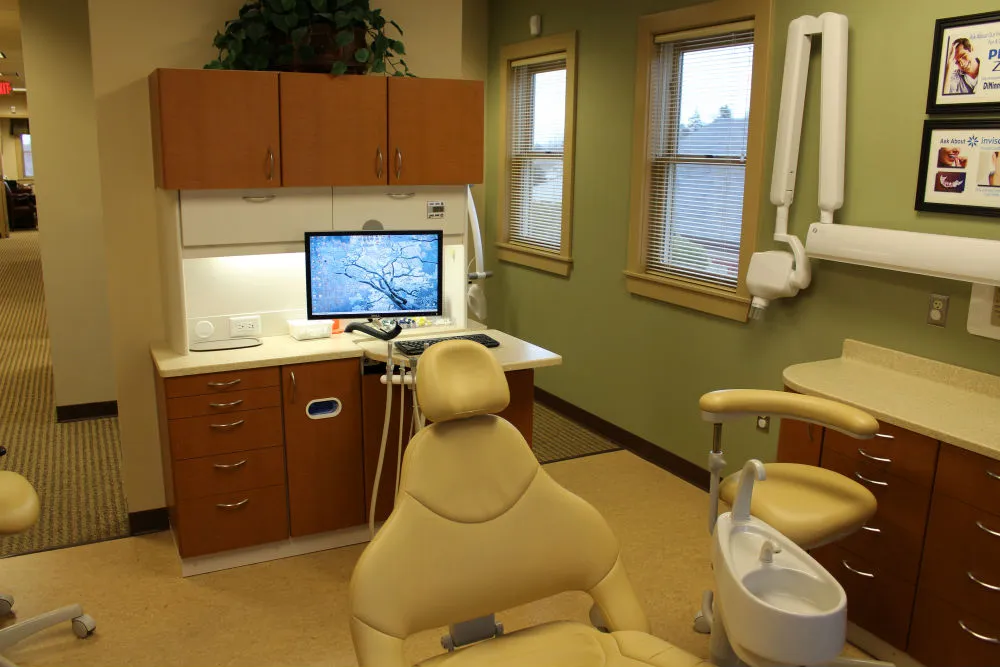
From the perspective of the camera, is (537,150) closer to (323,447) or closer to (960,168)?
(323,447)

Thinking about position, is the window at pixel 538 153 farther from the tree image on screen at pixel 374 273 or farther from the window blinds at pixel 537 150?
the tree image on screen at pixel 374 273

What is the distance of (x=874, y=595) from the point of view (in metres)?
2.73

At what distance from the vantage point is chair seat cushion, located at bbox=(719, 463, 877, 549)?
2.41 meters

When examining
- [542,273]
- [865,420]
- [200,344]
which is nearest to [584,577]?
[865,420]

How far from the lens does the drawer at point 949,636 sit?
7.88 ft

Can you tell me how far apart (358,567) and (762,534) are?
934mm

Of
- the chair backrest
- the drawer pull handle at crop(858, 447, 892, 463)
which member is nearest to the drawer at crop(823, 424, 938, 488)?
the drawer pull handle at crop(858, 447, 892, 463)

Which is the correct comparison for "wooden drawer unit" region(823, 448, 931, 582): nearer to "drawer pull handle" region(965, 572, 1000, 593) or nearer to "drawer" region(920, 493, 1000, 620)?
"drawer" region(920, 493, 1000, 620)

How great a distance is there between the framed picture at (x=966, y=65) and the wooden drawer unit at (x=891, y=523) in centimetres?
125

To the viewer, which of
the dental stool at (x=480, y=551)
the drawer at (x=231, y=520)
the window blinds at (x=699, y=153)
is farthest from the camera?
the window blinds at (x=699, y=153)

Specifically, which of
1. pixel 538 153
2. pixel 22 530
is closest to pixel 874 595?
pixel 22 530

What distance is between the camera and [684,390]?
4242 mm

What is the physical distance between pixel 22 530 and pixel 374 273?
154 centimetres

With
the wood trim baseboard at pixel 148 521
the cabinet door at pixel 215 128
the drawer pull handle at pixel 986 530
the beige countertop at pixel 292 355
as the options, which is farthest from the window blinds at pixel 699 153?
the wood trim baseboard at pixel 148 521
